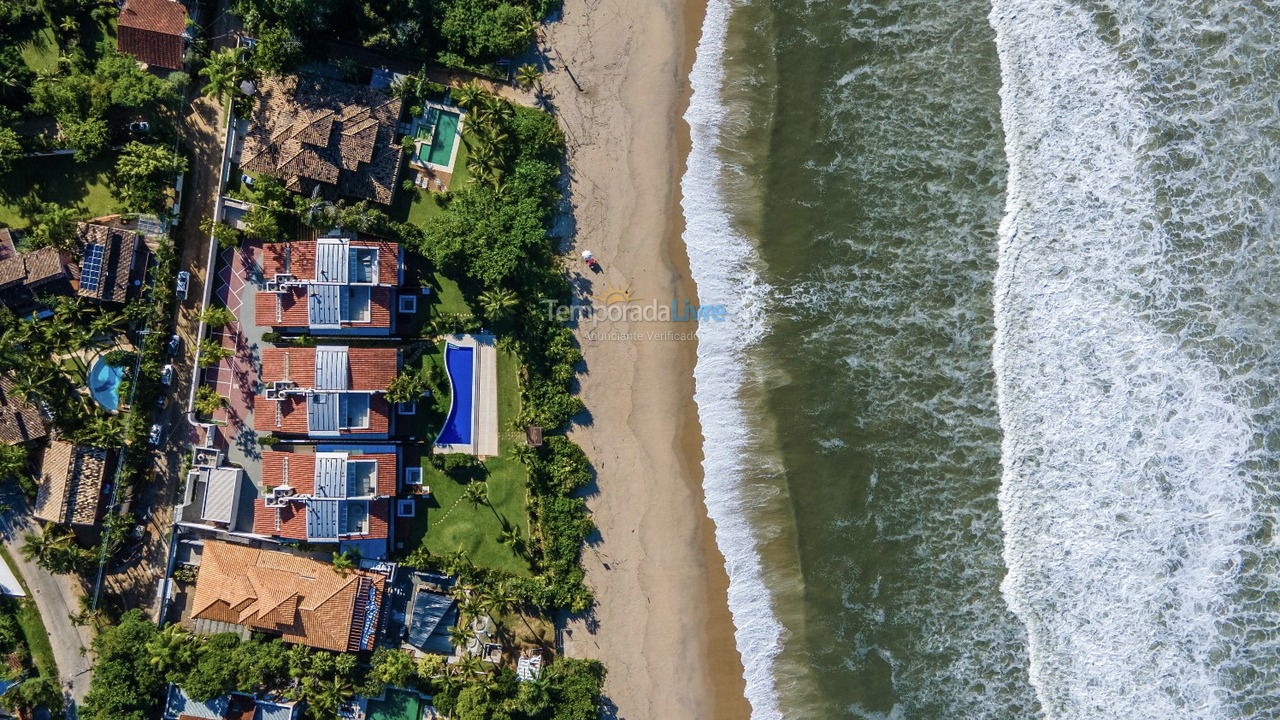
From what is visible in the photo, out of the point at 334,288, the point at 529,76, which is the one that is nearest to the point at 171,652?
the point at 334,288

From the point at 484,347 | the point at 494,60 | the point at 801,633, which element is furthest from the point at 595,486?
the point at 494,60

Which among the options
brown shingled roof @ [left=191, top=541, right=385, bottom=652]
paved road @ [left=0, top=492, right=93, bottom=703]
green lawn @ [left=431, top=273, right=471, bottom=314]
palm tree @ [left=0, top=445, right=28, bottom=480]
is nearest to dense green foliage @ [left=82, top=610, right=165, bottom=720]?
paved road @ [left=0, top=492, right=93, bottom=703]

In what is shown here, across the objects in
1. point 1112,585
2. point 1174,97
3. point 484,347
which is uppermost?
point 1174,97

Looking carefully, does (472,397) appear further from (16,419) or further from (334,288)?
(16,419)

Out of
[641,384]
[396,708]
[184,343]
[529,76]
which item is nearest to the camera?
[396,708]

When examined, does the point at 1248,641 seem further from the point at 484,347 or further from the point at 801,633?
the point at 484,347

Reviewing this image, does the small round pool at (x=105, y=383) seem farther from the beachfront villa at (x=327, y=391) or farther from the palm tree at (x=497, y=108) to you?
the palm tree at (x=497, y=108)
